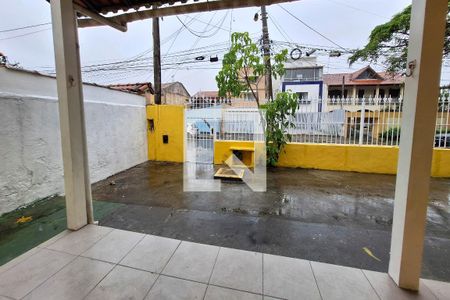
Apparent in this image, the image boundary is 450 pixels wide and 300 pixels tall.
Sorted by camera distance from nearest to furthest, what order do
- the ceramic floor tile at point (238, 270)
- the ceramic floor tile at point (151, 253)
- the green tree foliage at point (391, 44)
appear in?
the ceramic floor tile at point (238, 270)
the ceramic floor tile at point (151, 253)
the green tree foliage at point (391, 44)

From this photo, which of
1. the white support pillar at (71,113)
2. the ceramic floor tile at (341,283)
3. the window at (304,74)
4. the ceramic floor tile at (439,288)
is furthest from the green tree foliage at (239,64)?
the window at (304,74)

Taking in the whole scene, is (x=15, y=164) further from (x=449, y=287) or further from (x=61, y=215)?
(x=449, y=287)

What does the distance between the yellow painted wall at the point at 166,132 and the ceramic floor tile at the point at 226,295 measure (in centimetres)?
492

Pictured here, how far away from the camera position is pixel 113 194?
3.74 metres

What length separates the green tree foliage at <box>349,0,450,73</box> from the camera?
7.00 metres

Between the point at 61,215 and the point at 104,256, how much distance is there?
152 centimetres

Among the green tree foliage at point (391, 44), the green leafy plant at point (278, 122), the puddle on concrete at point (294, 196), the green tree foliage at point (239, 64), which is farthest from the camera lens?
the green tree foliage at point (391, 44)

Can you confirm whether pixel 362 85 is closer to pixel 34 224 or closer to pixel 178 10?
pixel 178 10

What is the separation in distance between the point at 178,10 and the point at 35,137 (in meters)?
2.88

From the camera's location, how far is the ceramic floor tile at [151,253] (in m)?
1.75

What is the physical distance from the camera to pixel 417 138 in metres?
1.38

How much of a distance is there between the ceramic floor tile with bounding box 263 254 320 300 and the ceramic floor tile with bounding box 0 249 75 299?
1691 millimetres

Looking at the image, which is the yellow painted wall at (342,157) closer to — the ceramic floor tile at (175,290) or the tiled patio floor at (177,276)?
the tiled patio floor at (177,276)

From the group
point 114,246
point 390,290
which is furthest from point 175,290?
point 390,290
